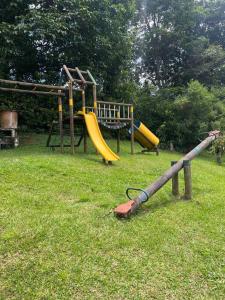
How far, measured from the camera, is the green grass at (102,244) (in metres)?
2.37

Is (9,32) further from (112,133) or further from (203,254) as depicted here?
(203,254)

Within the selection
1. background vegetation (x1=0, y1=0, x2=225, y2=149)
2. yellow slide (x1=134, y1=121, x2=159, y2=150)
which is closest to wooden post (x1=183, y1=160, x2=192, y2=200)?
yellow slide (x1=134, y1=121, x2=159, y2=150)

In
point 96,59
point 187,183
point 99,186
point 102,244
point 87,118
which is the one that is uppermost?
point 96,59

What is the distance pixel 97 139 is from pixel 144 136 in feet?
9.34

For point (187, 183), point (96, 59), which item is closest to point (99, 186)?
point (187, 183)

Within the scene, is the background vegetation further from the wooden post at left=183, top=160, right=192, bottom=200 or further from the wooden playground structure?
the wooden post at left=183, top=160, right=192, bottom=200

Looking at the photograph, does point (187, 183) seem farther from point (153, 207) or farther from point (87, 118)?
point (87, 118)

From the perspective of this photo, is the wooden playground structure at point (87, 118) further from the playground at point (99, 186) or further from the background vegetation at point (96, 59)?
the background vegetation at point (96, 59)

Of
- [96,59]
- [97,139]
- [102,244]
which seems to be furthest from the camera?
[96,59]

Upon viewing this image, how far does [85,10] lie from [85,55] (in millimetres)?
2075

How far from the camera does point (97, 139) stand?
708 centimetres

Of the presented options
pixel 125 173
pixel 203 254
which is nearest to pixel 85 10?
pixel 125 173

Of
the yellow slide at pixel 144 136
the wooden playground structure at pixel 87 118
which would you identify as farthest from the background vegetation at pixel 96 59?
the yellow slide at pixel 144 136

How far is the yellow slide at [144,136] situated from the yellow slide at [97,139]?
7.04ft
